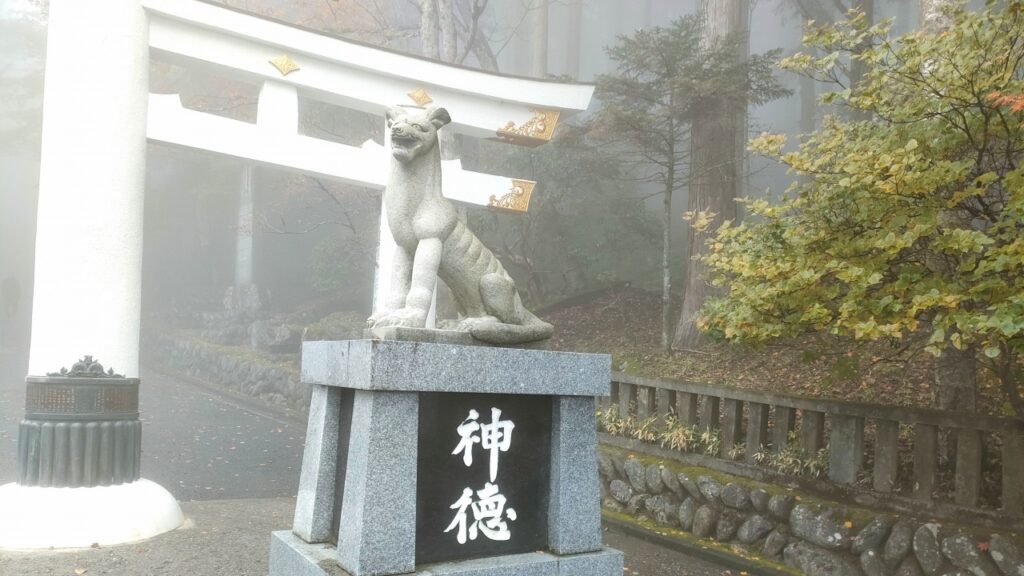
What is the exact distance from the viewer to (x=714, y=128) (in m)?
9.91

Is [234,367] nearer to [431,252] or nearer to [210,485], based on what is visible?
[210,485]

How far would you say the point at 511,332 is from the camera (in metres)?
4.10

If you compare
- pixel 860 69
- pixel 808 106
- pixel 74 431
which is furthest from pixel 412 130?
pixel 808 106

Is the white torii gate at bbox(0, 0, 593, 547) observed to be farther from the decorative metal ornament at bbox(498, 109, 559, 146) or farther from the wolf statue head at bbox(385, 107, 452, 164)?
the wolf statue head at bbox(385, 107, 452, 164)

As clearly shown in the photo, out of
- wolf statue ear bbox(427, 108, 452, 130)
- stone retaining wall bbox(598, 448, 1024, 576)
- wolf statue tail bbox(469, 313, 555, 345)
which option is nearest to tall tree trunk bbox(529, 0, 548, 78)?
stone retaining wall bbox(598, 448, 1024, 576)

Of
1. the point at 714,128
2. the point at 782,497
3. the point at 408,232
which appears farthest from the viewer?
the point at 714,128

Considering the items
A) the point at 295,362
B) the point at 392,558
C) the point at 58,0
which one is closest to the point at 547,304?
the point at 295,362

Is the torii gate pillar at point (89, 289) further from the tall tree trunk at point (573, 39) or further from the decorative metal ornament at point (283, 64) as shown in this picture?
the tall tree trunk at point (573, 39)

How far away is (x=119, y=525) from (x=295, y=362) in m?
8.75

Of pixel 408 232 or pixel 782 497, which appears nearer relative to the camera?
pixel 408 232

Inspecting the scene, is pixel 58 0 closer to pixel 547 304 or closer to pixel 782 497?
pixel 782 497

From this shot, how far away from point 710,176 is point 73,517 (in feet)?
26.5

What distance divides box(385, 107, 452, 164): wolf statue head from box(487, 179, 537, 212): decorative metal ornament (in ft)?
10.9

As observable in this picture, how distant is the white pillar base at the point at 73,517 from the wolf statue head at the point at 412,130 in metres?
3.67
